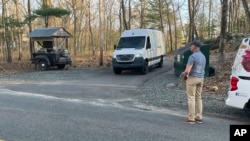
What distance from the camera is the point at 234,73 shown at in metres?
8.12

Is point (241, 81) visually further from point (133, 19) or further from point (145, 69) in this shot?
point (133, 19)

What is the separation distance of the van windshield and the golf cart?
6.15m

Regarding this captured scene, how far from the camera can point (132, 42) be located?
2186cm

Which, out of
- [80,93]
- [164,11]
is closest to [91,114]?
[80,93]

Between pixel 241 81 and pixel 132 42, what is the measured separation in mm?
14254

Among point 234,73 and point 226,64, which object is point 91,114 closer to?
point 234,73

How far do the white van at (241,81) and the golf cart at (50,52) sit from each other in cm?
1927

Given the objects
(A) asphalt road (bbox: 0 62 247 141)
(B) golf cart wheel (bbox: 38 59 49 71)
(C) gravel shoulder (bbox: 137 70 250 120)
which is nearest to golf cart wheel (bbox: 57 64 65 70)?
(B) golf cart wheel (bbox: 38 59 49 71)

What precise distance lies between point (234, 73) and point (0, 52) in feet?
195

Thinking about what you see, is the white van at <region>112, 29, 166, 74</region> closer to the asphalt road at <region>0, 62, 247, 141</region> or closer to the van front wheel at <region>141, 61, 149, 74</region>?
the van front wheel at <region>141, 61, 149, 74</region>

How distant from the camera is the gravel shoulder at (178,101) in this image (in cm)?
954

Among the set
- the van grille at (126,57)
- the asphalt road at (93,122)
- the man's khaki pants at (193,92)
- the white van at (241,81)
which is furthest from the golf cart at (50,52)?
the white van at (241,81)

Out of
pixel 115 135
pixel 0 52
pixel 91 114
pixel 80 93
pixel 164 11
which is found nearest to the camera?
pixel 115 135

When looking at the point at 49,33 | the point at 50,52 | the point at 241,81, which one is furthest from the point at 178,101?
the point at 49,33
